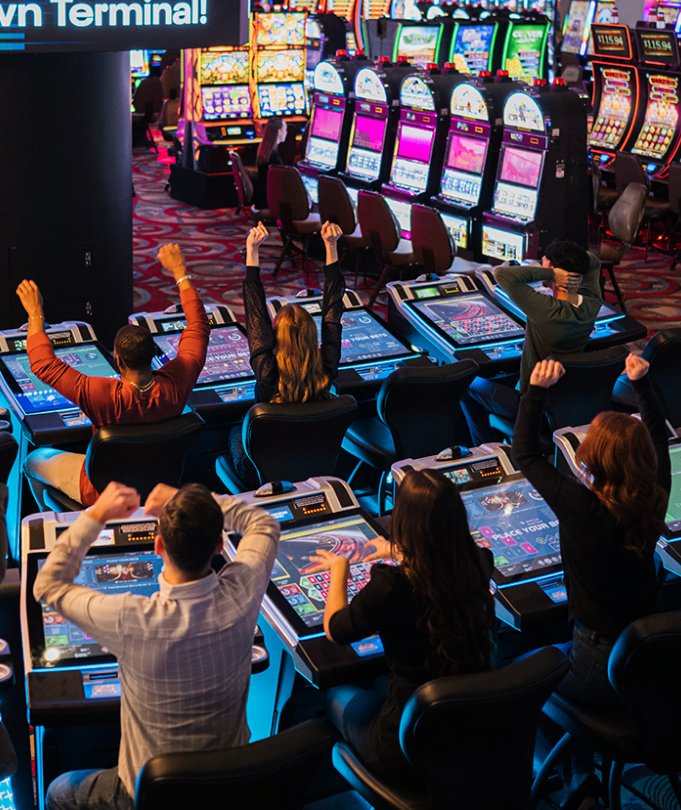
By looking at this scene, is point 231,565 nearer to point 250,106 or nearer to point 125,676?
point 125,676

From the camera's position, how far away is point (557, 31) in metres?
15.1

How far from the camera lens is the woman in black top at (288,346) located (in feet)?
12.5

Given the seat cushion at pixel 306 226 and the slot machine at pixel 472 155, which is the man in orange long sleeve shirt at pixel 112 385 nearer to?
the seat cushion at pixel 306 226

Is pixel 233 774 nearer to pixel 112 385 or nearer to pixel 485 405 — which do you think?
pixel 112 385

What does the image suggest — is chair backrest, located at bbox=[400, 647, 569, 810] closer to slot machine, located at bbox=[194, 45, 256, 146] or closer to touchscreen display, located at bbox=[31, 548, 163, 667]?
touchscreen display, located at bbox=[31, 548, 163, 667]

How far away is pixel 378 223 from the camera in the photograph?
25.7ft

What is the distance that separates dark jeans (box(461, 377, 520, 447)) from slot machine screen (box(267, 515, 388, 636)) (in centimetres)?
173

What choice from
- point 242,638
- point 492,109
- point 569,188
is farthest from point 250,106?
point 242,638

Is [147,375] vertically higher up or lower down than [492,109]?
lower down

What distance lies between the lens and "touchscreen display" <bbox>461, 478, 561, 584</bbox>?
2951 millimetres

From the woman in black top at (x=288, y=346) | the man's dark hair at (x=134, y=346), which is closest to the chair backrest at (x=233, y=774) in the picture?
the man's dark hair at (x=134, y=346)

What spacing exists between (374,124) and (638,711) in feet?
26.4

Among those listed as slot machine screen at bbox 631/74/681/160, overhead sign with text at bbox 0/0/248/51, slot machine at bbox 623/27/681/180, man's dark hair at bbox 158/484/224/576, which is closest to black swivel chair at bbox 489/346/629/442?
overhead sign with text at bbox 0/0/248/51

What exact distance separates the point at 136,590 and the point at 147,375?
1.12 meters
